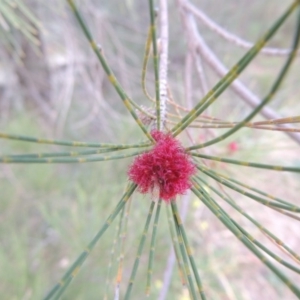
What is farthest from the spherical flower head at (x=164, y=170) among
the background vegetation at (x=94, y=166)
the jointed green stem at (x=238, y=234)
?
the background vegetation at (x=94, y=166)

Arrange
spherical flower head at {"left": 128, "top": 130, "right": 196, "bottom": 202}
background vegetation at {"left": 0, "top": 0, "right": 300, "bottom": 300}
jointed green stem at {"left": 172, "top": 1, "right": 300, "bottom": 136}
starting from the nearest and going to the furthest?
1. jointed green stem at {"left": 172, "top": 1, "right": 300, "bottom": 136}
2. spherical flower head at {"left": 128, "top": 130, "right": 196, "bottom": 202}
3. background vegetation at {"left": 0, "top": 0, "right": 300, "bottom": 300}

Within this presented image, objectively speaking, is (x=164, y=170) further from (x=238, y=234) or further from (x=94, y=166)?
(x=94, y=166)

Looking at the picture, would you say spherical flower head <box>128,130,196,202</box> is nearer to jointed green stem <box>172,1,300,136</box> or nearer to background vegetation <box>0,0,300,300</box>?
jointed green stem <box>172,1,300,136</box>

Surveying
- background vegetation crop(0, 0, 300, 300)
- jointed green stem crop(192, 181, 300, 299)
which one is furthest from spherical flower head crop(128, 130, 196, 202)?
background vegetation crop(0, 0, 300, 300)

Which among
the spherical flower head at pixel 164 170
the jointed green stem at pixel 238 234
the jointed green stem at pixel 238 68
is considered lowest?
the jointed green stem at pixel 238 234

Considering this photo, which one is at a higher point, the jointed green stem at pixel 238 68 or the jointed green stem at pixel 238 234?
the jointed green stem at pixel 238 68

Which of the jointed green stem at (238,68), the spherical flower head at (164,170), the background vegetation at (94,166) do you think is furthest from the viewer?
the background vegetation at (94,166)

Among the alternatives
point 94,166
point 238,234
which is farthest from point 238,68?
point 94,166

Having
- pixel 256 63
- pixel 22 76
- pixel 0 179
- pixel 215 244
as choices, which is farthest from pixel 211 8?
pixel 0 179

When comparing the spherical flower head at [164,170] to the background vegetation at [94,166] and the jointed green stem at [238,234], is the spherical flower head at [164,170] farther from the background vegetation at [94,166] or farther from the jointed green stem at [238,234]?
the background vegetation at [94,166]

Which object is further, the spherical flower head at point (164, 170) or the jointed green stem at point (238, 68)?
the spherical flower head at point (164, 170)
